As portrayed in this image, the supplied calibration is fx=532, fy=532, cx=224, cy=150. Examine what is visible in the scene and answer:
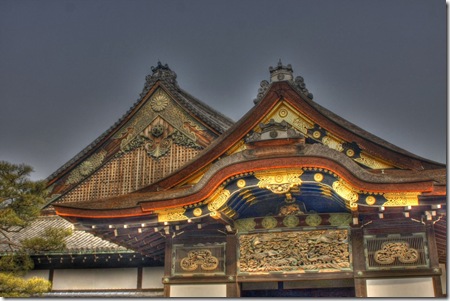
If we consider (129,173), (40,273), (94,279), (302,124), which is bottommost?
(94,279)

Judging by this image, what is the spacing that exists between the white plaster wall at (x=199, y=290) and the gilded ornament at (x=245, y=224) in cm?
64

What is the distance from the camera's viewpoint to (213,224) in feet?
19.2

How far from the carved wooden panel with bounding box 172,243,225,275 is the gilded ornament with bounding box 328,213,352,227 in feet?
4.00

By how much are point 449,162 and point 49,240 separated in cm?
510

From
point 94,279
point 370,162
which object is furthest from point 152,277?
point 370,162

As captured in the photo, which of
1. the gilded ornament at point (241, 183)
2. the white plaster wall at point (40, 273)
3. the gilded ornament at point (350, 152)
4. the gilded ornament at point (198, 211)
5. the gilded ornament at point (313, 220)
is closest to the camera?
the gilded ornament at point (241, 183)

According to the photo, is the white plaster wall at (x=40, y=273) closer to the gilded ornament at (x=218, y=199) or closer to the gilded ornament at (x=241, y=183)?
the gilded ornament at (x=218, y=199)

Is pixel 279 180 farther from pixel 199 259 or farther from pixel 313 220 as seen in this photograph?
pixel 199 259

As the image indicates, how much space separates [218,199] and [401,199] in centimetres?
176

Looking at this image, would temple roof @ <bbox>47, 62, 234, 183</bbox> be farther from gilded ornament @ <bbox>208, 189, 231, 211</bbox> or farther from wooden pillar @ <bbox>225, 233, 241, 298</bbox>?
gilded ornament @ <bbox>208, 189, 231, 211</bbox>

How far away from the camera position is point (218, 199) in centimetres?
539

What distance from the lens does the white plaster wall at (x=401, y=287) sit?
16.7ft

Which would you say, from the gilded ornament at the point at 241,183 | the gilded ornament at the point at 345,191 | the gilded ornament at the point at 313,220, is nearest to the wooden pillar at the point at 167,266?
the gilded ornament at the point at 241,183

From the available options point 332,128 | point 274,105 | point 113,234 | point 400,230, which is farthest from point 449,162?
point 113,234
